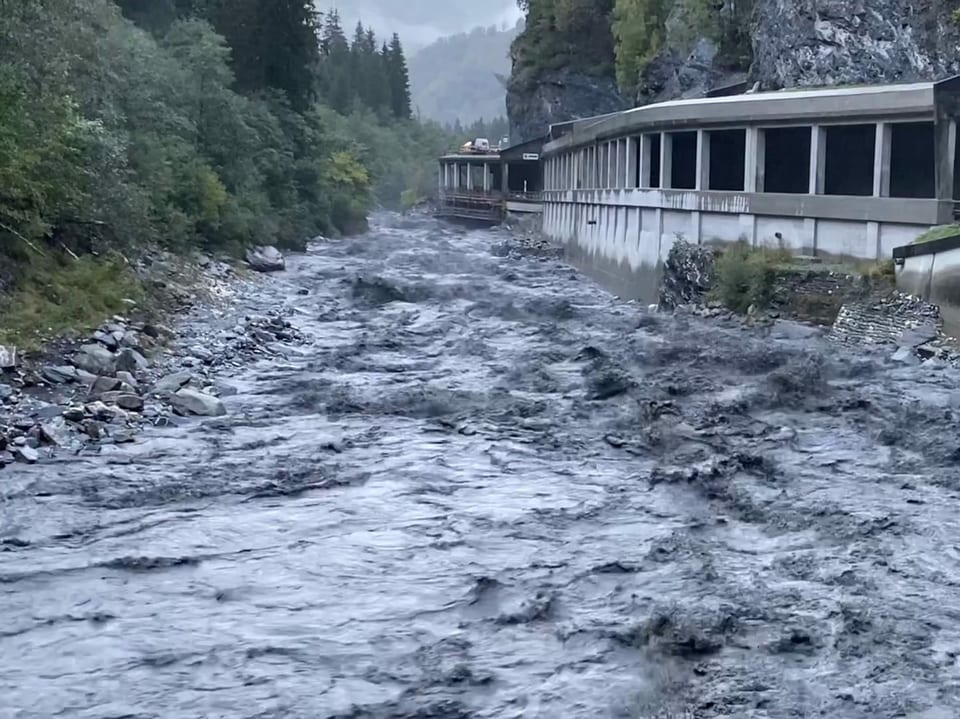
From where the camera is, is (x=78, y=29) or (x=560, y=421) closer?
(x=560, y=421)

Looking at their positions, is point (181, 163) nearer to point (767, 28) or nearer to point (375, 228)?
point (767, 28)

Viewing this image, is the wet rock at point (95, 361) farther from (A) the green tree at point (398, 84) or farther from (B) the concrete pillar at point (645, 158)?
(A) the green tree at point (398, 84)

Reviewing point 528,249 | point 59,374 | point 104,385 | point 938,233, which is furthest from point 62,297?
point 528,249

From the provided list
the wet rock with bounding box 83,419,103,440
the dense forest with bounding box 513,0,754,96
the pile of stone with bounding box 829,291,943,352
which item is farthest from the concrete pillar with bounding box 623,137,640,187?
the wet rock with bounding box 83,419,103,440

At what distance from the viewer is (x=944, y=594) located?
33.7ft

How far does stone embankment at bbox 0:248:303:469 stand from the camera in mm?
14953

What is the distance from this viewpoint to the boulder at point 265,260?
124 feet

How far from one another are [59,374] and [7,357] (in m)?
0.77

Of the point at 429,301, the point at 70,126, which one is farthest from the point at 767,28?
the point at 70,126

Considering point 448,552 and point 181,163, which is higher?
point 181,163

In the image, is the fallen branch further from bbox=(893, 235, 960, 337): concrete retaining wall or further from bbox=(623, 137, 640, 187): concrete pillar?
bbox=(623, 137, 640, 187): concrete pillar

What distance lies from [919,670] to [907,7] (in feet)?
127

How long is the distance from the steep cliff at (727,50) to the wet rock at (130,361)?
91.4ft

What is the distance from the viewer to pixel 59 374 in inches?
685
